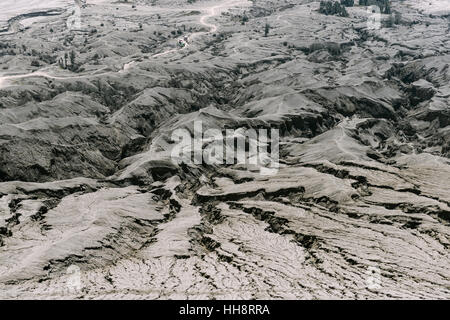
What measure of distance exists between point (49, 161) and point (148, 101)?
105 feet

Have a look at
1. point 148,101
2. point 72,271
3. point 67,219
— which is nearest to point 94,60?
point 148,101

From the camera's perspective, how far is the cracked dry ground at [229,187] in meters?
39.8

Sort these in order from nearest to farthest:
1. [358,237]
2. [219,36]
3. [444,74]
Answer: [358,237] < [444,74] < [219,36]

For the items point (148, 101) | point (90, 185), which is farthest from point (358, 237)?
point (148, 101)

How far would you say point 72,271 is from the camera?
4250 centimetres

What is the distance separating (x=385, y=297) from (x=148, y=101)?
76953mm

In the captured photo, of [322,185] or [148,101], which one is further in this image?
[148,101]

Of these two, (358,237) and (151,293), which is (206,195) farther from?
(151,293)

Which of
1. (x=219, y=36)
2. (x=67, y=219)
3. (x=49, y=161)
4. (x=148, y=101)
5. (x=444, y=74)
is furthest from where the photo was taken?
(x=219, y=36)

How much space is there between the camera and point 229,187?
66.6m

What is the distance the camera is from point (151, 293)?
3578 cm

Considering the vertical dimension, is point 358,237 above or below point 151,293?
below

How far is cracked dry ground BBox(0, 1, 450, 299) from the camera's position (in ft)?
131

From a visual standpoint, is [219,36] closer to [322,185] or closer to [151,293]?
[322,185]
